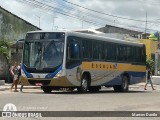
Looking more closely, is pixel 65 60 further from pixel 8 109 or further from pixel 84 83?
pixel 8 109

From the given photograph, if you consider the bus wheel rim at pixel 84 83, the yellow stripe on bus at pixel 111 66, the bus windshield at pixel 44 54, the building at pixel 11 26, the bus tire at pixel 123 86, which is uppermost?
the building at pixel 11 26

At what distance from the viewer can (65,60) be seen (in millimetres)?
23266

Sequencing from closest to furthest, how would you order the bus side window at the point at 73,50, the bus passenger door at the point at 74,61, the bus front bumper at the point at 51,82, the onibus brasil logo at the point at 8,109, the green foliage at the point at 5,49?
the onibus brasil logo at the point at 8,109, the bus front bumper at the point at 51,82, the bus passenger door at the point at 74,61, the bus side window at the point at 73,50, the green foliage at the point at 5,49

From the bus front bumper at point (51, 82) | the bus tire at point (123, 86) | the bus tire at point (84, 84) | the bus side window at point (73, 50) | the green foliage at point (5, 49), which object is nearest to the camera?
the bus front bumper at point (51, 82)

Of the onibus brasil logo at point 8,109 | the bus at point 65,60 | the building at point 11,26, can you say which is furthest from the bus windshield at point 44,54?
the building at point 11,26

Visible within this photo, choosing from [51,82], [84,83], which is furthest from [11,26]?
[51,82]

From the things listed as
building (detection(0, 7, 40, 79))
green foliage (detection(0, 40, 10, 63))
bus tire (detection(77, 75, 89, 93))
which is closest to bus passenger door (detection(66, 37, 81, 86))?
bus tire (detection(77, 75, 89, 93))

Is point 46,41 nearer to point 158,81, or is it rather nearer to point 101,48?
point 101,48

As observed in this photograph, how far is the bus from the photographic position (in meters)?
23.3

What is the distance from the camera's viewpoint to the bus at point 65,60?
2334cm

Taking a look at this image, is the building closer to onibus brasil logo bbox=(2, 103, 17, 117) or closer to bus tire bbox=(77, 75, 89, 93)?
bus tire bbox=(77, 75, 89, 93)

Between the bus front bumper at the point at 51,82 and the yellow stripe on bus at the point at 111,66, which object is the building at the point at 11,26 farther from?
the bus front bumper at the point at 51,82

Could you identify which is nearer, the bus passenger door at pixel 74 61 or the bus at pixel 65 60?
the bus at pixel 65 60

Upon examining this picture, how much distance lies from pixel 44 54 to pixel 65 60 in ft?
3.61
